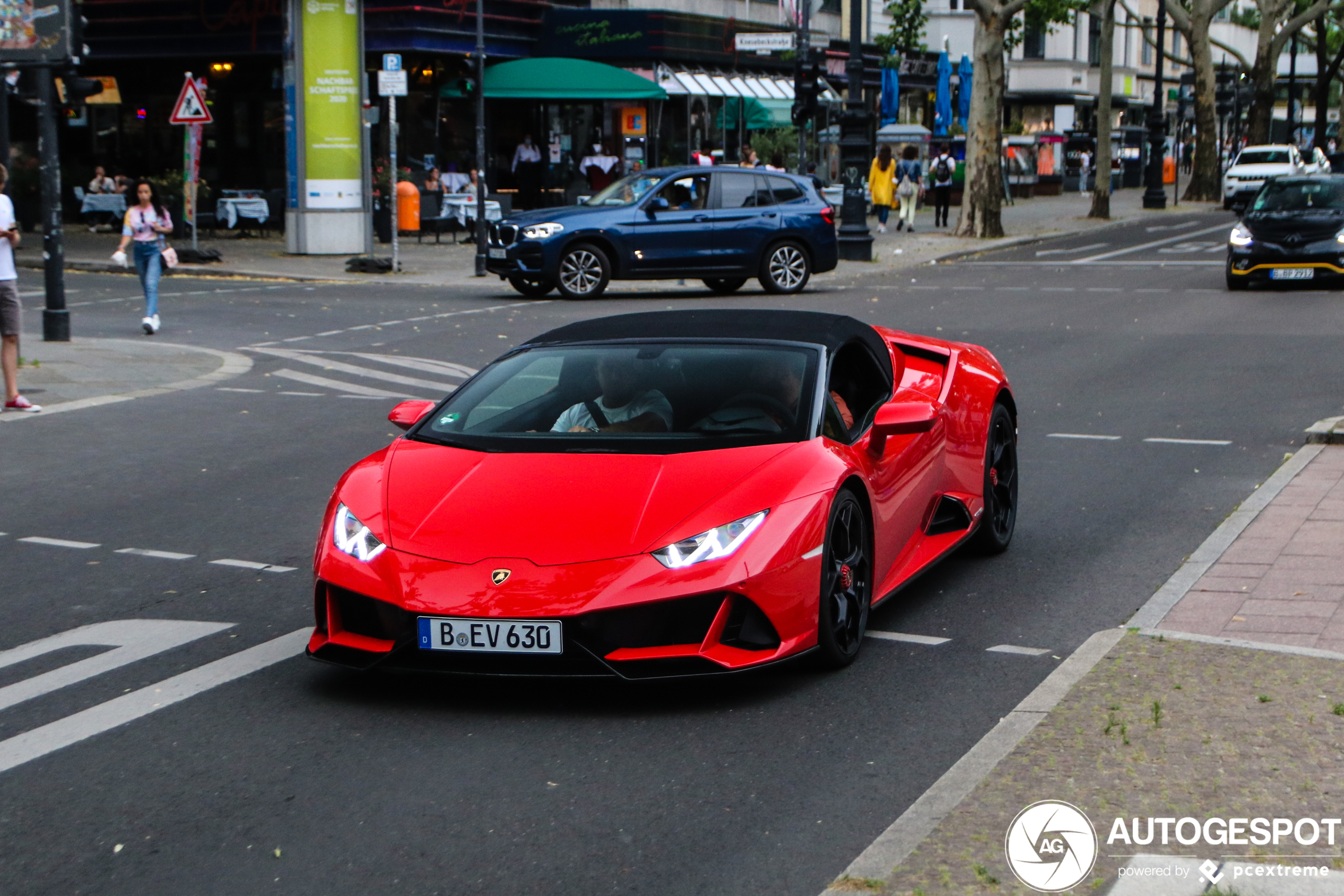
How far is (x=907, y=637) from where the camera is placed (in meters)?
6.20

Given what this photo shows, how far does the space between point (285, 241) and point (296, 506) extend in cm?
2503

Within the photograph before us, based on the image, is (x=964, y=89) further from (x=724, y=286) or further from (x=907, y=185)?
(x=724, y=286)

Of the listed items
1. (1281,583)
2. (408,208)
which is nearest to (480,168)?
(408,208)

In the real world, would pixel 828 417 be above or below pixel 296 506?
above

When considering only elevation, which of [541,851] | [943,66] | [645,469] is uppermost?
[943,66]

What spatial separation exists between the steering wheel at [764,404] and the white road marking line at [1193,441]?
5.48 metres

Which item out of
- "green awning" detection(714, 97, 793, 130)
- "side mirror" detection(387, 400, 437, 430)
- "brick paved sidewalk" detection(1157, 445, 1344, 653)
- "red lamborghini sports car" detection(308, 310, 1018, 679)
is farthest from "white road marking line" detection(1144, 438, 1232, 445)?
Result: "green awning" detection(714, 97, 793, 130)

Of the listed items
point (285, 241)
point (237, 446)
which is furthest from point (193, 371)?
point (285, 241)

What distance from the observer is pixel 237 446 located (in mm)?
10938

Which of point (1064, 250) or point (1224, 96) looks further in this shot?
point (1224, 96)

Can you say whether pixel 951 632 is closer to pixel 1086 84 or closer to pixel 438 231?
pixel 438 231

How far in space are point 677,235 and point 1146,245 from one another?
14.1m

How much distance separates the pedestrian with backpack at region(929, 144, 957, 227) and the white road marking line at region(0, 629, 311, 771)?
33586mm

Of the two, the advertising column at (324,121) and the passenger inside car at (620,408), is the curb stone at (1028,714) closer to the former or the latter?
the passenger inside car at (620,408)
